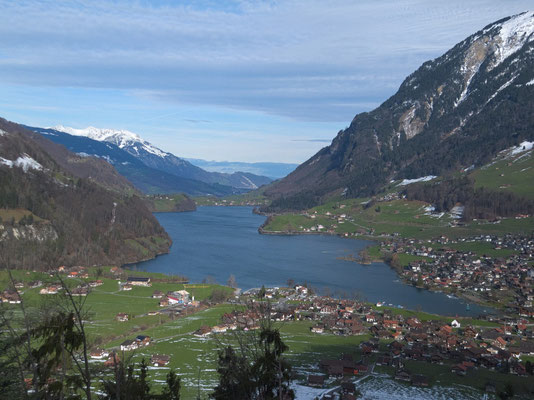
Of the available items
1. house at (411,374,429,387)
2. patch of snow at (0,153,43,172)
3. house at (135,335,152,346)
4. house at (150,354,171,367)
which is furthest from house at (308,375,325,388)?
patch of snow at (0,153,43,172)

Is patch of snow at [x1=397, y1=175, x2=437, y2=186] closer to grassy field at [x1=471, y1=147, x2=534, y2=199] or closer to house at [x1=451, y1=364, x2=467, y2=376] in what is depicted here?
grassy field at [x1=471, y1=147, x2=534, y2=199]

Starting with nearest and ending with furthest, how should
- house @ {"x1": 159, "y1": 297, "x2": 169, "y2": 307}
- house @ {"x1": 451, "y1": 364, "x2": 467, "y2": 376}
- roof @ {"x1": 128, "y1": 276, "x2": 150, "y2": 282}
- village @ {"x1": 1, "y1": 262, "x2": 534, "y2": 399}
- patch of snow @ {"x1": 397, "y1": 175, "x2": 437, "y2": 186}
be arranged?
village @ {"x1": 1, "y1": 262, "x2": 534, "y2": 399} → house @ {"x1": 451, "y1": 364, "x2": 467, "y2": 376} → house @ {"x1": 159, "y1": 297, "x2": 169, "y2": 307} → roof @ {"x1": 128, "y1": 276, "x2": 150, "y2": 282} → patch of snow @ {"x1": 397, "y1": 175, "x2": 437, "y2": 186}

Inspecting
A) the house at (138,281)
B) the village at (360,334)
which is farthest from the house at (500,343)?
the house at (138,281)

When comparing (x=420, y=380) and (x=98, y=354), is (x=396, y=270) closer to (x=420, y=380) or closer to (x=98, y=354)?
(x=420, y=380)

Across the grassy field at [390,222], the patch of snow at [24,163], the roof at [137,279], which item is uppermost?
the patch of snow at [24,163]

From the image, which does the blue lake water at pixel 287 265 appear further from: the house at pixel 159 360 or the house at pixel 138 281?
the house at pixel 159 360

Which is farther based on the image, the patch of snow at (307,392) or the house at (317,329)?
the house at (317,329)
